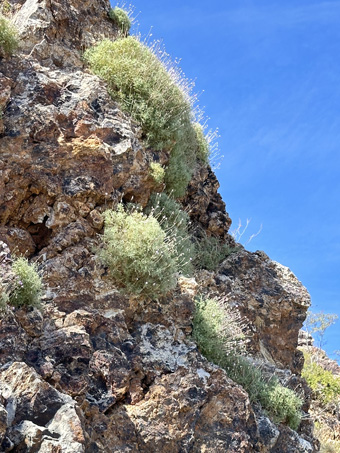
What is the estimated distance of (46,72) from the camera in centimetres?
871

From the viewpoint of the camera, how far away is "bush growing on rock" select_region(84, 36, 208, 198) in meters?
9.50

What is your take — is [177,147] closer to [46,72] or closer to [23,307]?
[46,72]

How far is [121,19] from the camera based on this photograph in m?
11.0

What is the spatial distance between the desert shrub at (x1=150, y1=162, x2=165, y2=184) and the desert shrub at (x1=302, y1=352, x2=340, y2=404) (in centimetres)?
900

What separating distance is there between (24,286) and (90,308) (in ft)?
2.97

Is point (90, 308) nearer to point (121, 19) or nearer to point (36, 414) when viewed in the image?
point (36, 414)

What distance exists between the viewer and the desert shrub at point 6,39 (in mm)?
8398

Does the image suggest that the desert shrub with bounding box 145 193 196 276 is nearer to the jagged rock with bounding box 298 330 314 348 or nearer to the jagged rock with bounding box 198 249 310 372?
the jagged rock with bounding box 198 249 310 372

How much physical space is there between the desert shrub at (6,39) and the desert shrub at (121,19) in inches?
116

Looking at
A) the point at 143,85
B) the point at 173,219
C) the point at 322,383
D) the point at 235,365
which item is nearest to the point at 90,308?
the point at 235,365

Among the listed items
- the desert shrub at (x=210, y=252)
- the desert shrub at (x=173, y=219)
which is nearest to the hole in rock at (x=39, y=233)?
the desert shrub at (x=173, y=219)

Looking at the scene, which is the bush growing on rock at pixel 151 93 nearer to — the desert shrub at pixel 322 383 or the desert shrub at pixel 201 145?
the desert shrub at pixel 201 145

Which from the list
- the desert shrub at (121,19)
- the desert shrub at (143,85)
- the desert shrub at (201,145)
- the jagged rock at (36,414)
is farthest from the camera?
the desert shrub at (201,145)

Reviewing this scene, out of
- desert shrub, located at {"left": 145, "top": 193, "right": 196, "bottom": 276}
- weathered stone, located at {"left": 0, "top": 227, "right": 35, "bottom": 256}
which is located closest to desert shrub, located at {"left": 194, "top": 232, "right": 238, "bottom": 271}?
desert shrub, located at {"left": 145, "top": 193, "right": 196, "bottom": 276}
